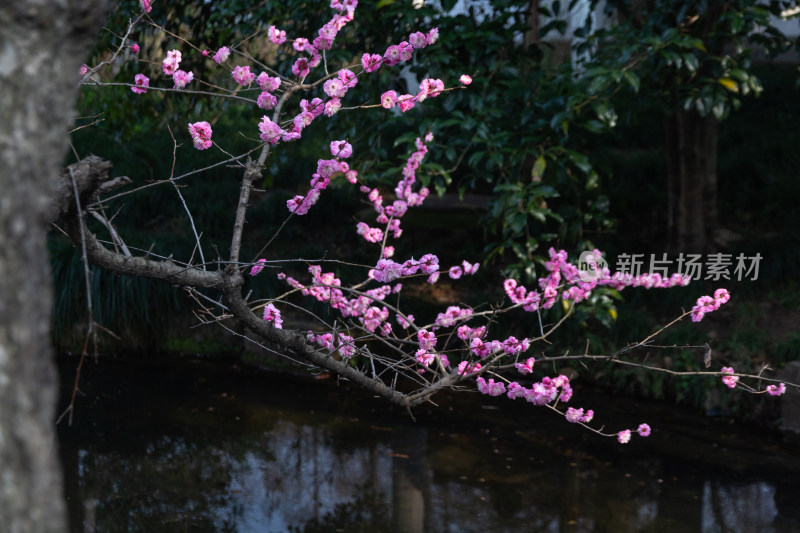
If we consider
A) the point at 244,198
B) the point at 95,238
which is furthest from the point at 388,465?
the point at 95,238

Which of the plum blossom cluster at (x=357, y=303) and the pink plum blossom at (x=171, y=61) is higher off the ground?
the pink plum blossom at (x=171, y=61)

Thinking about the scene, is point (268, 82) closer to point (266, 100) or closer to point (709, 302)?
point (266, 100)

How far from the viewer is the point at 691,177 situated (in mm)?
5484

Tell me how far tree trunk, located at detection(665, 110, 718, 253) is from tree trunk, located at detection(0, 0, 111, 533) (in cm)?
502

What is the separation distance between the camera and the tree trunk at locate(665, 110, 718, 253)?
5445 millimetres

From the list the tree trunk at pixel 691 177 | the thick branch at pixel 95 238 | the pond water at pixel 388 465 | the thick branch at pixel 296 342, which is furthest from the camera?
the tree trunk at pixel 691 177

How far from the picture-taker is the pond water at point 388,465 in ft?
11.4

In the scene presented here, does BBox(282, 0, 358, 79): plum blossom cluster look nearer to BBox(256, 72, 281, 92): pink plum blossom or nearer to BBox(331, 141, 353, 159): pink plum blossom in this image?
BBox(256, 72, 281, 92): pink plum blossom

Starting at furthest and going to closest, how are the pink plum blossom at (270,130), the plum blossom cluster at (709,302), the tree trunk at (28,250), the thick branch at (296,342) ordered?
the plum blossom cluster at (709,302) → the pink plum blossom at (270,130) → the thick branch at (296,342) → the tree trunk at (28,250)

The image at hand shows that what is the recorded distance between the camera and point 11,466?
0.84m

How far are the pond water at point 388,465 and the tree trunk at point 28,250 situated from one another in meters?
2.65

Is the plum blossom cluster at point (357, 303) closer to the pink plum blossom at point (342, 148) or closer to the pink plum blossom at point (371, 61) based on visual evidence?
the pink plum blossom at point (342, 148)

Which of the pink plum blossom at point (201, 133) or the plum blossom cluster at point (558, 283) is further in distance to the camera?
the plum blossom cluster at point (558, 283)

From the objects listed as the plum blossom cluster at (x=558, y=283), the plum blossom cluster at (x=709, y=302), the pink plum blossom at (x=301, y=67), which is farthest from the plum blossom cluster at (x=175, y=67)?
the plum blossom cluster at (x=709, y=302)
